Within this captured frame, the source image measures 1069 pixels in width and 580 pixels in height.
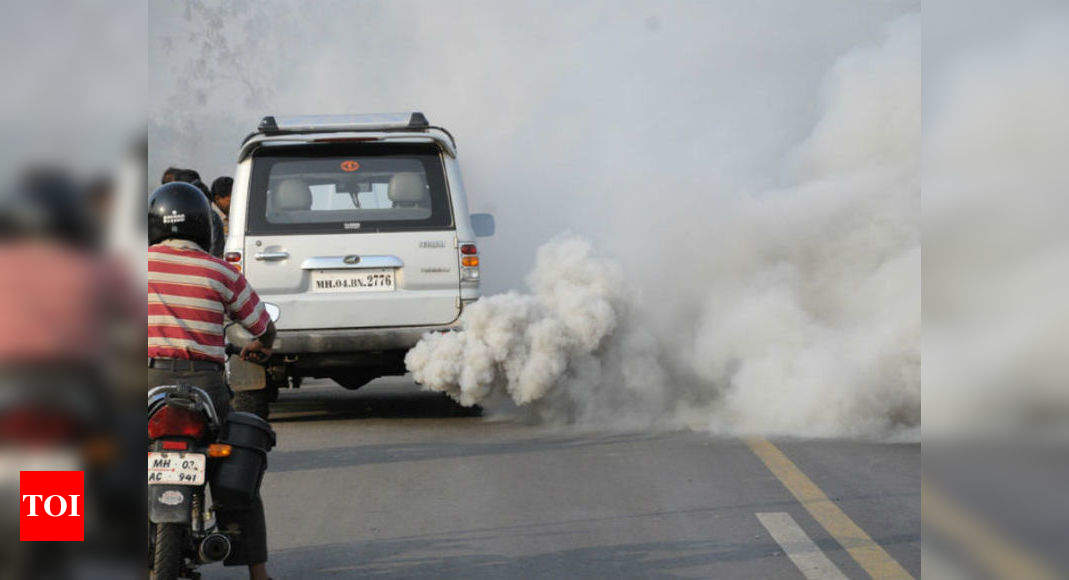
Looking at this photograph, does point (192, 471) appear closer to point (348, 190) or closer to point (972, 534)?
point (972, 534)

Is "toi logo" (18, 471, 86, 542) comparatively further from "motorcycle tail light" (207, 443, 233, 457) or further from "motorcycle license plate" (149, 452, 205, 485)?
"motorcycle tail light" (207, 443, 233, 457)

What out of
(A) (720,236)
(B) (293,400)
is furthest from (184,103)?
(A) (720,236)

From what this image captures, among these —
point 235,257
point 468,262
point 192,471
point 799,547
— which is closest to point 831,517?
point 799,547

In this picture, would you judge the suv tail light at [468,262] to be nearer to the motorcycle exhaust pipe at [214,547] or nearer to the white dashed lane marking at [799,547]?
the white dashed lane marking at [799,547]

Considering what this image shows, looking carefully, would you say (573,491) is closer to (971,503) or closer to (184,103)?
(971,503)

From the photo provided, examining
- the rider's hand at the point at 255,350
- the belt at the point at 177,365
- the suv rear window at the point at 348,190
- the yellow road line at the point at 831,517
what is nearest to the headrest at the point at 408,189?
the suv rear window at the point at 348,190

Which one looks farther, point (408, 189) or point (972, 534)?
point (408, 189)

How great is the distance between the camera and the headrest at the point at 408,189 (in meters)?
10.6

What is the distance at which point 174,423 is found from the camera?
4547 millimetres

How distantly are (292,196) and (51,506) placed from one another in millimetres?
8830

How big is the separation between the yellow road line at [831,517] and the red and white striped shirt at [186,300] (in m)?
2.86

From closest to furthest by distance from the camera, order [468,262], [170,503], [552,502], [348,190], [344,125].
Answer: [170,503] < [552,502] < [468,262] < [344,125] < [348,190]

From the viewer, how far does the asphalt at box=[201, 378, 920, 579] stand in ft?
19.5

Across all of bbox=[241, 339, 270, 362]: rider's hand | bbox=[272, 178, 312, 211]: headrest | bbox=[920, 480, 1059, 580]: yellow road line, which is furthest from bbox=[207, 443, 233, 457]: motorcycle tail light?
bbox=[272, 178, 312, 211]: headrest
